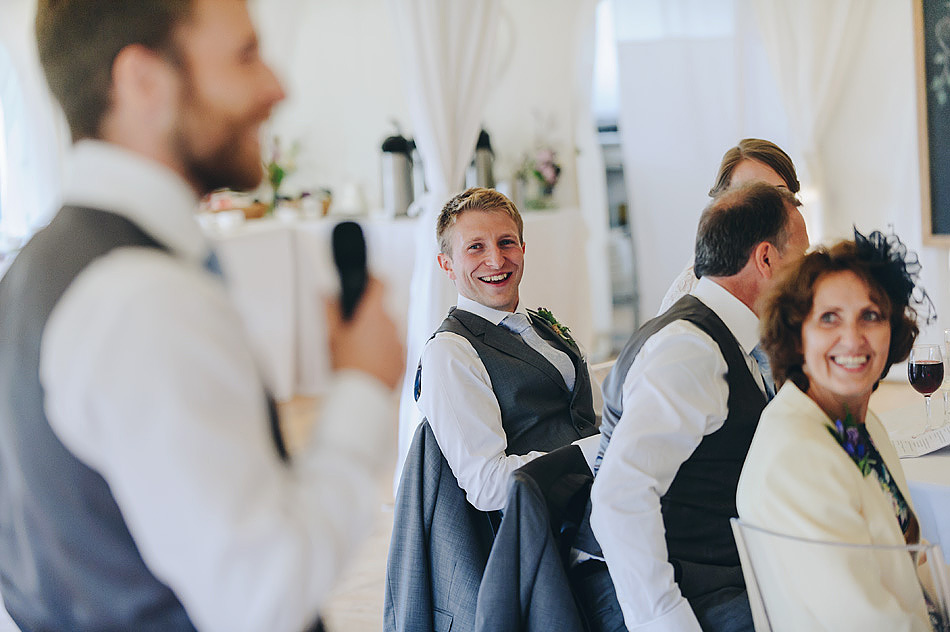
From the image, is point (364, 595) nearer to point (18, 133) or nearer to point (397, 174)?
point (18, 133)

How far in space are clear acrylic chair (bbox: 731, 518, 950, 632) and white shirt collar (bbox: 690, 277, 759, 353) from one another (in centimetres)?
44

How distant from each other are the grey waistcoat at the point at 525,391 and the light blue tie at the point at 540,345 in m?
0.03

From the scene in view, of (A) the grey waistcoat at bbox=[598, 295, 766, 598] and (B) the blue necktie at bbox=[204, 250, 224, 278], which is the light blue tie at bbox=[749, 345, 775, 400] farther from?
(B) the blue necktie at bbox=[204, 250, 224, 278]

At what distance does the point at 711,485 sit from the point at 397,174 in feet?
12.9

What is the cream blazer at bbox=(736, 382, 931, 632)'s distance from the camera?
1.17 m

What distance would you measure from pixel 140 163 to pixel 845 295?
109cm

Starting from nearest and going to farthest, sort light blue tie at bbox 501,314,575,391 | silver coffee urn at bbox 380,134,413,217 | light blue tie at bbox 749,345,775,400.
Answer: light blue tie at bbox 749,345,775,400, light blue tie at bbox 501,314,575,391, silver coffee urn at bbox 380,134,413,217

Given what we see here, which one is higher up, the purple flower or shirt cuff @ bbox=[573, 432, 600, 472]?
the purple flower

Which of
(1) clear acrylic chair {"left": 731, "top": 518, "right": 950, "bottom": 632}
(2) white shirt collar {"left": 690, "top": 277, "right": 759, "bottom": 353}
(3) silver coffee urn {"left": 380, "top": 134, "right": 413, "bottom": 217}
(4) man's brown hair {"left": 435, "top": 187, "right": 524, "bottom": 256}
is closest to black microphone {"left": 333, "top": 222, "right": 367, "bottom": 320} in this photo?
(1) clear acrylic chair {"left": 731, "top": 518, "right": 950, "bottom": 632}

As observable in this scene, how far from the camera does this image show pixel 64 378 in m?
0.61

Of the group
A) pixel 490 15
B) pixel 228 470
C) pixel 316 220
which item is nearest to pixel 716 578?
pixel 228 470

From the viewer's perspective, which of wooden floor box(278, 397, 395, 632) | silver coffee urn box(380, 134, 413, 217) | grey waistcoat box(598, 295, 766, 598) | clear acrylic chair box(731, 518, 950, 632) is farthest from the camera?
silver coffee urn box(380, 134, 413, 217)

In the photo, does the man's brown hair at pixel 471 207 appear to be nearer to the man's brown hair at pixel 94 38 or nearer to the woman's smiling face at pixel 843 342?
the woman's smiling face at pixel 843 342

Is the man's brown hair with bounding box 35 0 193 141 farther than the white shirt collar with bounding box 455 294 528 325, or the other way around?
the white shirt collar with bounding box 455 294 528 325
